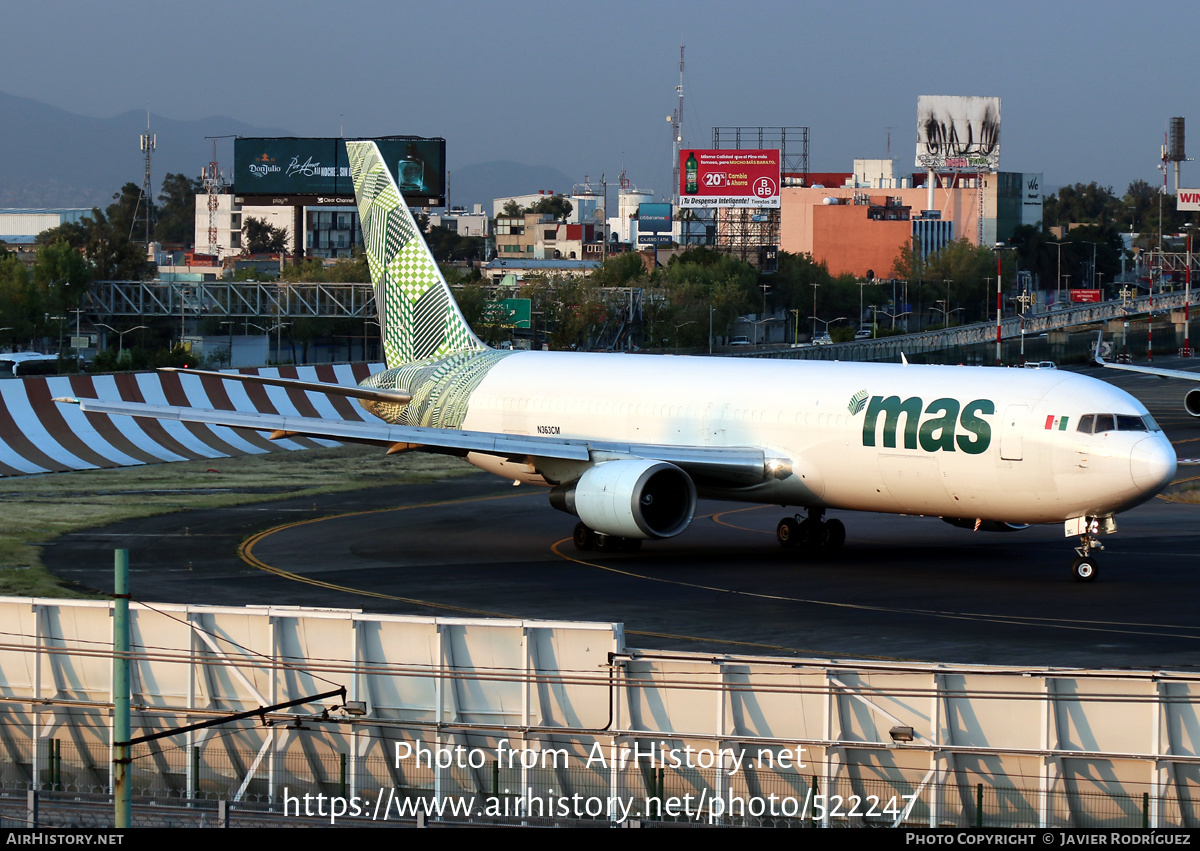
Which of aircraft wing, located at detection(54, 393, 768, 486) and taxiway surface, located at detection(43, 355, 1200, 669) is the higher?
aircraft wing, located at detection(54, 393, 768, 486)

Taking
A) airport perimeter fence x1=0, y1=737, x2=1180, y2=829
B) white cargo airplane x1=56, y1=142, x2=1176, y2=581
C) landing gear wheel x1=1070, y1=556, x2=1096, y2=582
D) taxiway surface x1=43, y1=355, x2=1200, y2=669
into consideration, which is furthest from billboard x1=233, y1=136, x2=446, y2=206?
airport perimeter fence x1=0, y1=737, x2=1180, y2=829

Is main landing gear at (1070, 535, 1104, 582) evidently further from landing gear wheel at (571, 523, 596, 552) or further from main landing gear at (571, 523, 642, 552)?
landing gear wheel at (571, 523, 596, 552)

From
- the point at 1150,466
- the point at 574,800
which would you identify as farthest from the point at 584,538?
the point at 574,800

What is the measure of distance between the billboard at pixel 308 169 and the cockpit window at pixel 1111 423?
422ft

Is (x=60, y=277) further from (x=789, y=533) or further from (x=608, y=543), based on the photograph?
(x=789, y=533)

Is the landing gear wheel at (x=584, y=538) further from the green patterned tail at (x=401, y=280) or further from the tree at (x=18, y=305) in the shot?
the tree at (x=18, y=305)

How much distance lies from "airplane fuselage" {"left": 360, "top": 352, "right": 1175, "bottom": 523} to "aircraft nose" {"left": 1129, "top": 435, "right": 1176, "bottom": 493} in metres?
0.03

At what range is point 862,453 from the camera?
1335 inches

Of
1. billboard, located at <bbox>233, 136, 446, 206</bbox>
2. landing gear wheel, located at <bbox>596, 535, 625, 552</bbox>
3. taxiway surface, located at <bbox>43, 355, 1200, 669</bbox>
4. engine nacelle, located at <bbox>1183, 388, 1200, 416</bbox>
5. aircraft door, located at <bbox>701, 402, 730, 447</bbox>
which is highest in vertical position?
billboard, located at <bbox>233, 136, 446, 206</bbox>

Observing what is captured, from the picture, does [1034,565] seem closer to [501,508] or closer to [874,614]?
[874,614]

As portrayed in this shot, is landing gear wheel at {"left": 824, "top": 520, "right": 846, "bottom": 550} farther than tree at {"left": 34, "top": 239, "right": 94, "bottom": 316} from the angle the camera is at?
No

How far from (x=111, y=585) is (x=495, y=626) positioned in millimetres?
15631

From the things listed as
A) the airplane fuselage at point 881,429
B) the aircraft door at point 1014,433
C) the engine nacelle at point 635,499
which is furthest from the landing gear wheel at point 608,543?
the aircraft door at point 1014,433

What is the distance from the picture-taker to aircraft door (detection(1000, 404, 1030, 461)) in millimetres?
31688
